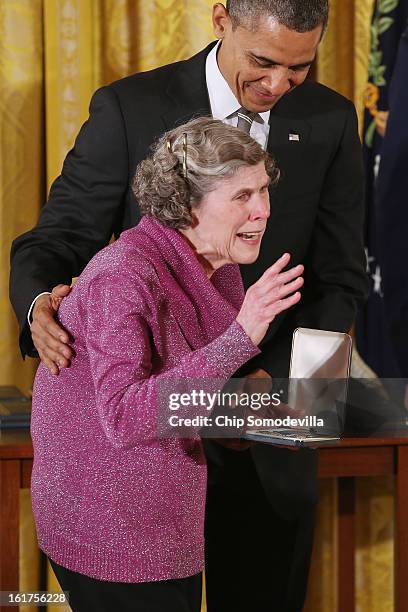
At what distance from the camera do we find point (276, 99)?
175 cm

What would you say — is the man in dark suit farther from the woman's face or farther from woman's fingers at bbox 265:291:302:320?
woman's fingers at bbox 265:291:302:320

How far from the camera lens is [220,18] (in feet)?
5.67

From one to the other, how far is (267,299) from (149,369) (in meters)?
0.20

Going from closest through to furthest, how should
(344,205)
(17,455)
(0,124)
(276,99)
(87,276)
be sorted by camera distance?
(87,276) < (276,99) < (344,205) < (17,455) < (0,124)

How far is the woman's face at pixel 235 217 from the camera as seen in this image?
1.49 metres

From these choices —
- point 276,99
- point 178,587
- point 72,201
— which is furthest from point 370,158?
point 178,587

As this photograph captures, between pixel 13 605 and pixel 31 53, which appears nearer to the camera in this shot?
pixel 13 605

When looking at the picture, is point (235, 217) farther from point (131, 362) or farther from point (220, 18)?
point (220, 18)

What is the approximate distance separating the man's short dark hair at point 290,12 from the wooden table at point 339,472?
935 millimetres

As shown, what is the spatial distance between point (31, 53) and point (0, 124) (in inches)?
7.7

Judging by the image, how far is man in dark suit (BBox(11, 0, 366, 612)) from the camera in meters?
1.72

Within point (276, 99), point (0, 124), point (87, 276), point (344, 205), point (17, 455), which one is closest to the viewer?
point (87, 276)

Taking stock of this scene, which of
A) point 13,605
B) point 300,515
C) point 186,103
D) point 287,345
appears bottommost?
point 13,605

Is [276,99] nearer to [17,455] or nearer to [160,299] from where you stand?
[160,299]
